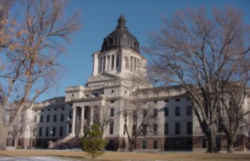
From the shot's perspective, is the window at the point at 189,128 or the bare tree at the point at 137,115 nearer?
the bare tree at the point at 137,115

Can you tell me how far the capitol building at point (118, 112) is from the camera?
204 feet

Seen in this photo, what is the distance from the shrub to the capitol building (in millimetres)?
27325

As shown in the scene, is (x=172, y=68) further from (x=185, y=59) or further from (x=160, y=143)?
(x=160, y=143)

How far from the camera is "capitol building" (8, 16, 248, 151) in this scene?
62188mm

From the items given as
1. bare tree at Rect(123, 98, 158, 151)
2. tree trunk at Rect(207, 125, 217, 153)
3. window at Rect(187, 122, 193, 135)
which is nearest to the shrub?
tree trunk at Rect(207, 125, 217, 153)

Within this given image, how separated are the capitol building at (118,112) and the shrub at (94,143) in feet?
89.6

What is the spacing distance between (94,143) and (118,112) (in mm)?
42412

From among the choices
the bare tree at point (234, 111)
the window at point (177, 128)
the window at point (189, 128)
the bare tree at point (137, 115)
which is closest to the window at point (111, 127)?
the bare tree at point (137, 115)

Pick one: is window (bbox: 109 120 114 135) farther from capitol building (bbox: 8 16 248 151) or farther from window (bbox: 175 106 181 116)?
window (bbox: 175 106 181 116)

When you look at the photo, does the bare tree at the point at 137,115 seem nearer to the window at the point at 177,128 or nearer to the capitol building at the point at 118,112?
the capitol building at the point at 118,112

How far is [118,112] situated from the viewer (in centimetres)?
6581

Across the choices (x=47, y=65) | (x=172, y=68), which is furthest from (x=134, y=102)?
(x=47, y=65)

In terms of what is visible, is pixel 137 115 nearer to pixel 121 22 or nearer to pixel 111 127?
pixel 111 127

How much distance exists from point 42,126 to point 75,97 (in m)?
14.3
